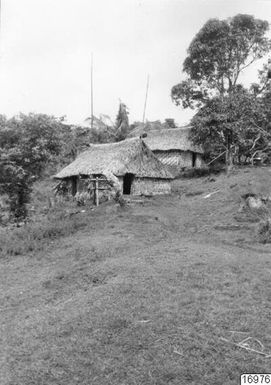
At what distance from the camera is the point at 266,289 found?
903 centimetres

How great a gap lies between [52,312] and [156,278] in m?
2.58

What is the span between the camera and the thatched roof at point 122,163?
25.1 m

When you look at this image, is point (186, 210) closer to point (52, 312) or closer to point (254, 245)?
point (254, 245)

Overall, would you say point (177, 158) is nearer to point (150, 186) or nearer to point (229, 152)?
point (229, 152)

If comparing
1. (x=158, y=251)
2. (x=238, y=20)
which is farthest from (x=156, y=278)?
(x=238, y=20)

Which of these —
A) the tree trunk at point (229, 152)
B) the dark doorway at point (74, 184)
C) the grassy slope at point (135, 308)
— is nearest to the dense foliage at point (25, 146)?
the grassy slope at point (135, 308)

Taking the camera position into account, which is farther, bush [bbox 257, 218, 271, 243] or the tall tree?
the tall tree

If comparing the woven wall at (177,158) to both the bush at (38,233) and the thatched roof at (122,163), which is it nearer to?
the thatched roof at (122,163)

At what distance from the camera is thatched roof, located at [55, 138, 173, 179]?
25125mm

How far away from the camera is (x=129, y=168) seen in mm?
25172

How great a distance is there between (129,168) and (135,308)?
56.9 ft

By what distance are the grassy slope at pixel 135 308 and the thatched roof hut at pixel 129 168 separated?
9842 millimetres

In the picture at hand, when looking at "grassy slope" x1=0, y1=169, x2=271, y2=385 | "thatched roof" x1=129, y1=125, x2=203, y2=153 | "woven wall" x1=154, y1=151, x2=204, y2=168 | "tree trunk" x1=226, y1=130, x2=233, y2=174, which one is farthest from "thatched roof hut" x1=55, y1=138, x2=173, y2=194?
"grassy slope" x1=0, y1=169, x2=271, y2=385

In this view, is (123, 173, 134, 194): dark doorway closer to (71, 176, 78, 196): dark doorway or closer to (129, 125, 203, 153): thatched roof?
(71, 176, 78, 196): dark doorway
